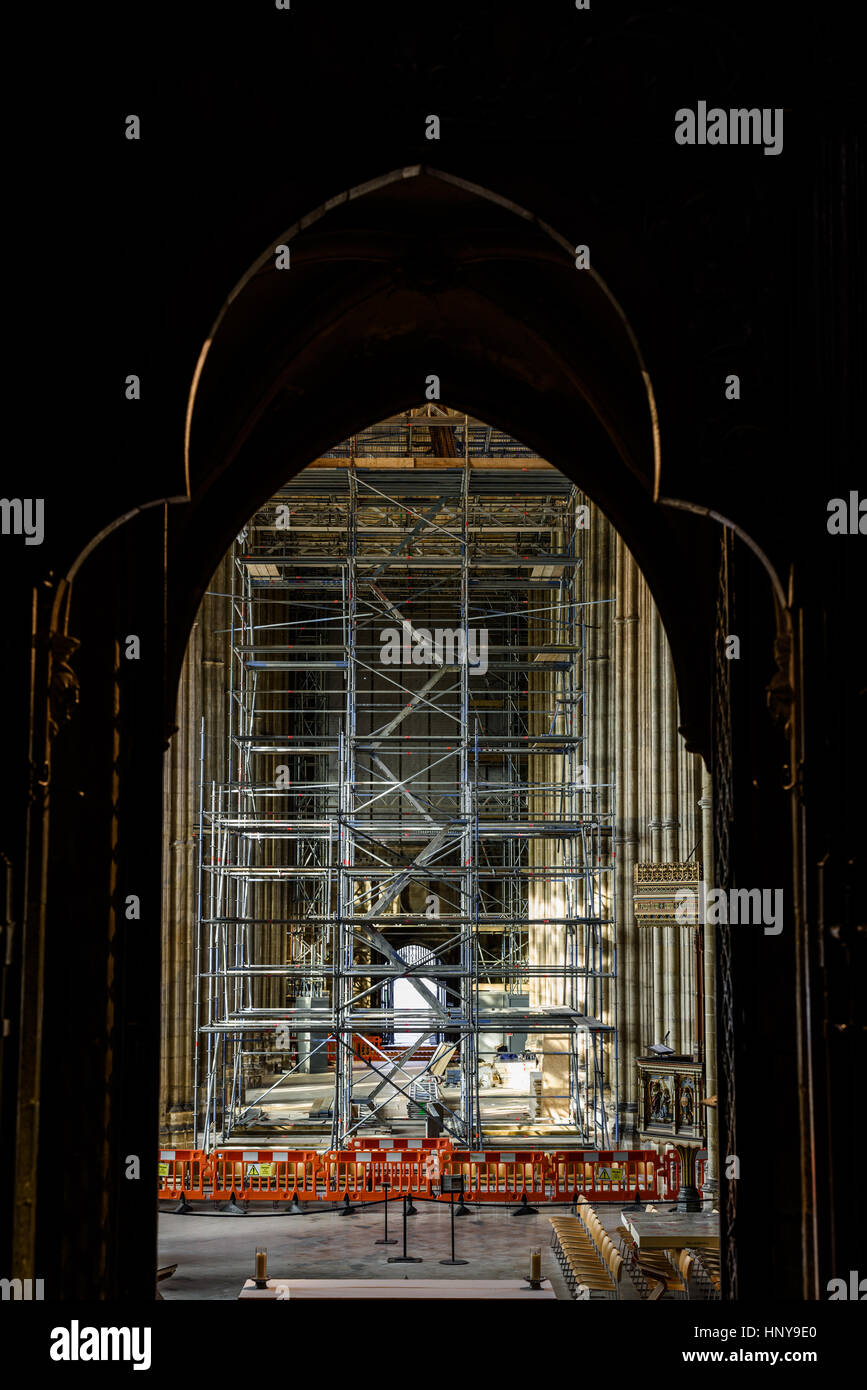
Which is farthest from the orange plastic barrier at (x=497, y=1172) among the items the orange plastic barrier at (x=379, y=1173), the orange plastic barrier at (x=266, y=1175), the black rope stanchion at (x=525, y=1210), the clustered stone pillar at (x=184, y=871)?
the clustered stone pillar at (x=184, y=871)

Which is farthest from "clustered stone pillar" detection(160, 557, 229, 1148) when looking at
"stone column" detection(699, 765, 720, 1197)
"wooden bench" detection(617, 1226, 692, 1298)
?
"wooden bench" detection(617, 1226, 692, 1298)

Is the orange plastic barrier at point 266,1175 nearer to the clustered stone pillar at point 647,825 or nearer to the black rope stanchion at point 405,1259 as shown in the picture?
the black rope stanchion at point 405,1259

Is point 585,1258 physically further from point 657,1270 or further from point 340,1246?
point 340,1246

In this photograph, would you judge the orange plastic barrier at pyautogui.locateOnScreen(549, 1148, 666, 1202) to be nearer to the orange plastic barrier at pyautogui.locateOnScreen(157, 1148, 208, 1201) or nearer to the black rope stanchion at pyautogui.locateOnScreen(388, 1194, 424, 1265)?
the black rope stanchion at pyautogui.locateOnScreen(388, 1194, 424, 1265)

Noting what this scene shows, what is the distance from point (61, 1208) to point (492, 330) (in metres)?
5.24

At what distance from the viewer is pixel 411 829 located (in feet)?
65.6

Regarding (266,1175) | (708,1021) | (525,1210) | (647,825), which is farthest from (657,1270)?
(647,825)

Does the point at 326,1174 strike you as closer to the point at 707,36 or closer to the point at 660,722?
the point at 660,722

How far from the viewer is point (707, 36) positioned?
17.2 feet

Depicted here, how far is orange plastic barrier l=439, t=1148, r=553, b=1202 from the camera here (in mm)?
16344

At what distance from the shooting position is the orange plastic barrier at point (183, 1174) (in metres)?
16.9

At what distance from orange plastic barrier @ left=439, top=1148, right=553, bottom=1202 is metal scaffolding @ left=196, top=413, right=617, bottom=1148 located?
1581 mm
